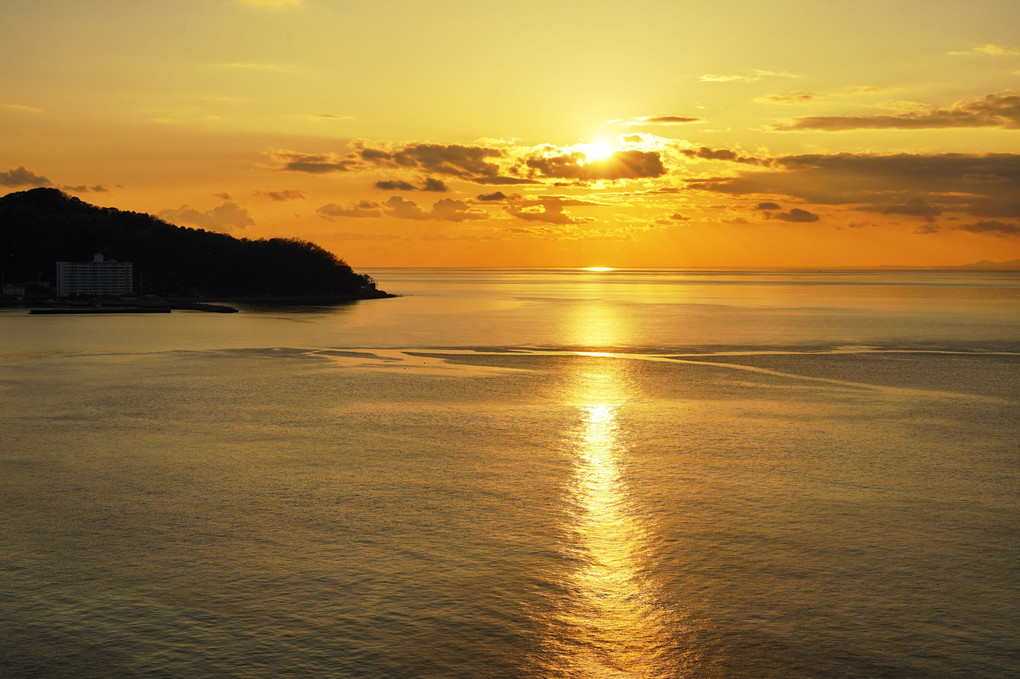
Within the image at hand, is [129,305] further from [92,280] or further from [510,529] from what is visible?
[510,529]

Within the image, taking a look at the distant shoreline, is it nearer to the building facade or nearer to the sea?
the building facade

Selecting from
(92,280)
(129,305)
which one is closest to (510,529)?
(129,305)

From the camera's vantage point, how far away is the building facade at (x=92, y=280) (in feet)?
554

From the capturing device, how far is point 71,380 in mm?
50875

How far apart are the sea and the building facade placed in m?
132

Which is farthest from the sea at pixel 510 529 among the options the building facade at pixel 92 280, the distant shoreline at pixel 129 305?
the building facade at pixel 92 280

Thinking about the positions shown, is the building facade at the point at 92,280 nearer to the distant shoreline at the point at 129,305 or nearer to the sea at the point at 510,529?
the distant shoreline at the point at 129,305

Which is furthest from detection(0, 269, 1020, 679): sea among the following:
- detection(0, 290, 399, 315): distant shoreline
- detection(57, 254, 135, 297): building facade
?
detection(57, 254, 135, 297): building facade

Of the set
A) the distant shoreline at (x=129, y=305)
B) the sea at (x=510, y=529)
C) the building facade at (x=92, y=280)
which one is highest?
the building facade at (x=92, y=280)

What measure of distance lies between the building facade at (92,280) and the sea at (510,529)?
131529mm

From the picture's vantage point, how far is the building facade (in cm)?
16875

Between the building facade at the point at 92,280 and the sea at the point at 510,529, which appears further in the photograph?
the building facade at the point at 92,280

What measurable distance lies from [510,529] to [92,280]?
560 feet

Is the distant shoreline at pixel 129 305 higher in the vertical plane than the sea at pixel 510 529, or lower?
higher
